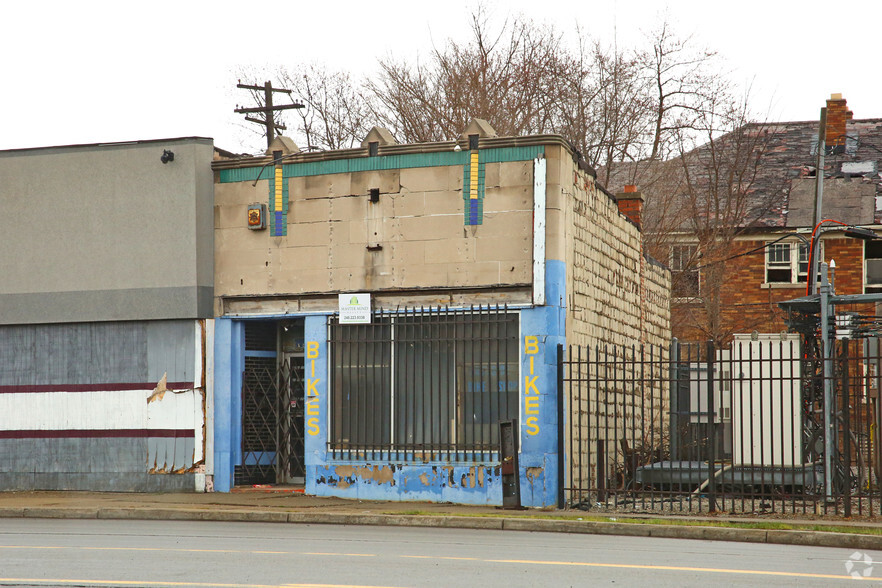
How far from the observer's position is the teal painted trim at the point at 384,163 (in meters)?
16.3

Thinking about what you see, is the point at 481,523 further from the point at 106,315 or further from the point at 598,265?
the point at 106,315

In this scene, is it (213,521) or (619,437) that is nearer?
(213,521)

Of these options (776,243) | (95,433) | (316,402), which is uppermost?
(776,243)

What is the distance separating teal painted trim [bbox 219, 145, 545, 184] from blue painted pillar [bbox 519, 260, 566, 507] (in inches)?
68.4

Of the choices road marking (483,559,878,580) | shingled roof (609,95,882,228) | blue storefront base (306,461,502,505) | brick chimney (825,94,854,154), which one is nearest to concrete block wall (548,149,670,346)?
blue storefront base (306,461,502,505)

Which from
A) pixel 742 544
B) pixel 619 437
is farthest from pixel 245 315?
pixel 742 544

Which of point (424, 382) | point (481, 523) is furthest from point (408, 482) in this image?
point (481, 523)

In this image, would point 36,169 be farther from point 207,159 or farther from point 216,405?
point 216,405

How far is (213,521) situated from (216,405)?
3.65 meters

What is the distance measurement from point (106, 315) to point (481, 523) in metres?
8.11

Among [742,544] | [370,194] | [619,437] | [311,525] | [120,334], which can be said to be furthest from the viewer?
[619,437]

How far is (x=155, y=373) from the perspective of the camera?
59.1 ft

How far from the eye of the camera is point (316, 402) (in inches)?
677

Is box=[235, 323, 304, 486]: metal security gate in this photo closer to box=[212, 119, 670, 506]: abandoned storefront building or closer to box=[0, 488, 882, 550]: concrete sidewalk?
box=[212, 119, 670, 506]: abandoned storefront building
